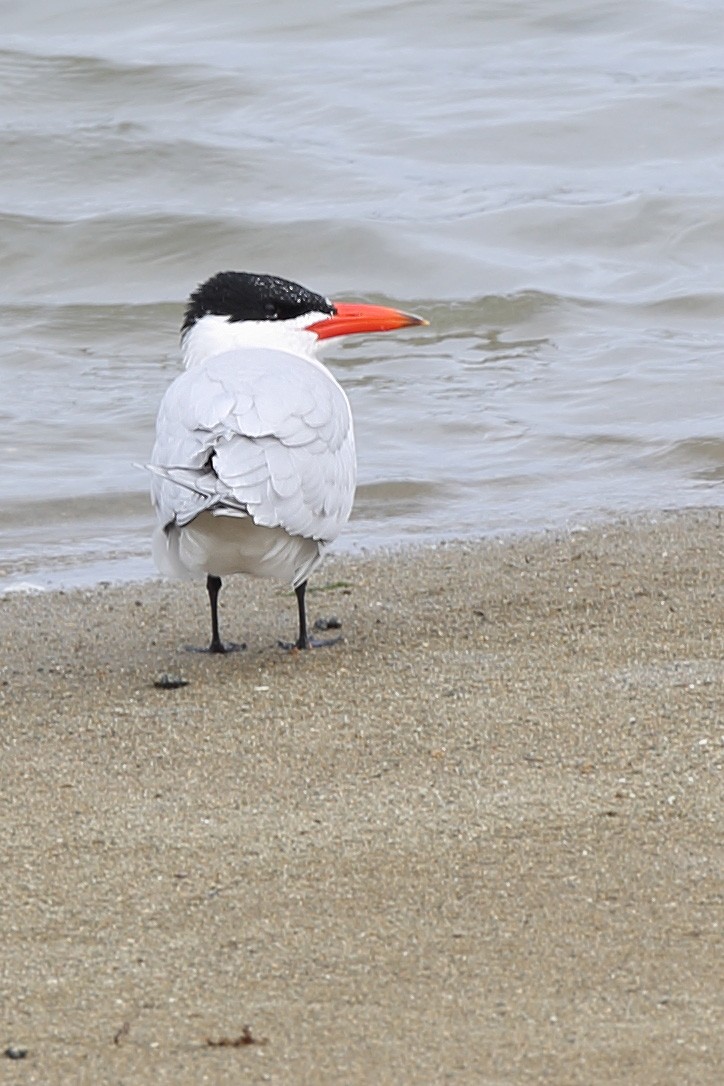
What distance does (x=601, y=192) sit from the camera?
1391 cm

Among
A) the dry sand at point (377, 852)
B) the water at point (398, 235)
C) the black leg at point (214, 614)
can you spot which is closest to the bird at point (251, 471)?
the black leg at point (214, 614)

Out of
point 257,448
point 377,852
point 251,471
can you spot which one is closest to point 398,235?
point 257,448

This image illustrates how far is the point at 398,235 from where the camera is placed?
42.9ft

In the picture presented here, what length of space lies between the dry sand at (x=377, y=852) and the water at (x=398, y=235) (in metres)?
2.09

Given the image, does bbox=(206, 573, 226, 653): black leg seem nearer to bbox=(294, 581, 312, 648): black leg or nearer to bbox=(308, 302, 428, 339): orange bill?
bbox=(294, 581, 312, 648): black leg

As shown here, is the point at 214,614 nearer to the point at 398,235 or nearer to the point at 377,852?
the point at 377,852

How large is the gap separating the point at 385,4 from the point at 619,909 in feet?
54.9

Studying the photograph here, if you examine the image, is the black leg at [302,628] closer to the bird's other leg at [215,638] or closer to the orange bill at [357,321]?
the bird's other leg at [215,638]

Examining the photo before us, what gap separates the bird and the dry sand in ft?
1.12

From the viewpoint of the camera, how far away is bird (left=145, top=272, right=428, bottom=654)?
16.7ft

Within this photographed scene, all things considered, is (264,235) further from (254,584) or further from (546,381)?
(254,584)

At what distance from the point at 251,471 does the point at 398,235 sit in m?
8.25

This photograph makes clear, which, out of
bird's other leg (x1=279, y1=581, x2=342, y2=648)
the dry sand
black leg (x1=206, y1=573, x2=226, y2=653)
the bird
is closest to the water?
black leg (x1=206, y1=573, x2=226, y2=653)

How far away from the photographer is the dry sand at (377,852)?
298 cm
